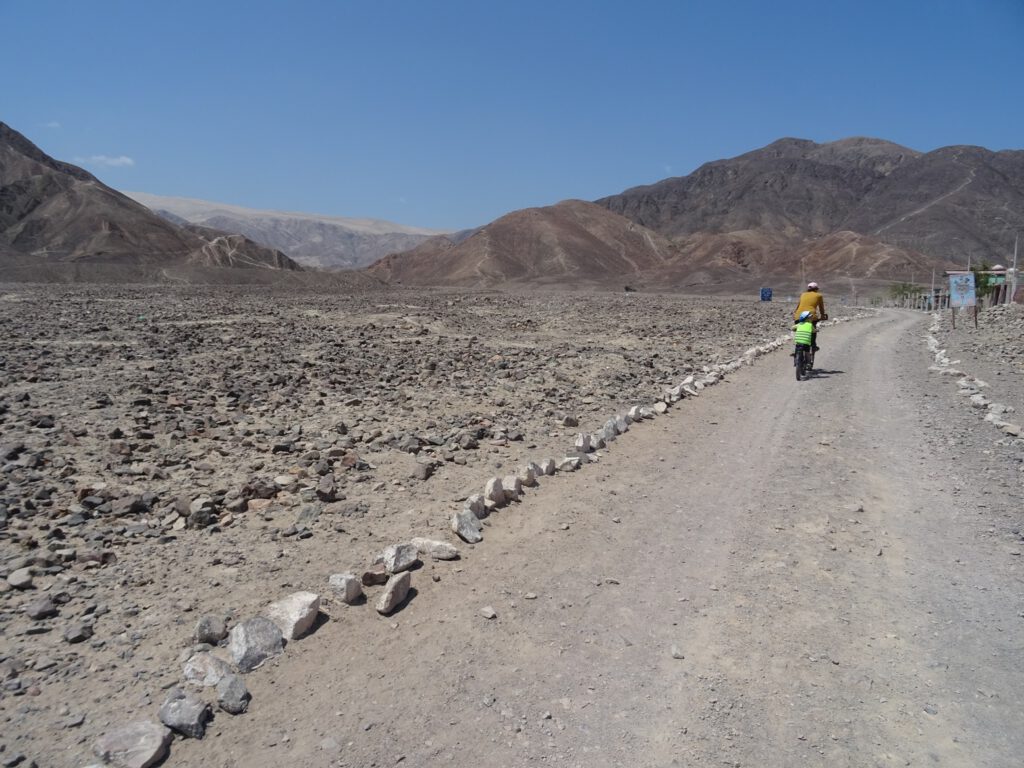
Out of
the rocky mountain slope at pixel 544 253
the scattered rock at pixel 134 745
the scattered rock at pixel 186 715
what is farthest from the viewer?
the rocky mountain slope at pixel 544 253

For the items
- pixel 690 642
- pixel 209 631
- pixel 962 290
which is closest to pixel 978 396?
pixel 690 642

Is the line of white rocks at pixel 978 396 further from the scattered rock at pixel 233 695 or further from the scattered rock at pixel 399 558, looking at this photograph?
the scattered rock at pixel 233 695

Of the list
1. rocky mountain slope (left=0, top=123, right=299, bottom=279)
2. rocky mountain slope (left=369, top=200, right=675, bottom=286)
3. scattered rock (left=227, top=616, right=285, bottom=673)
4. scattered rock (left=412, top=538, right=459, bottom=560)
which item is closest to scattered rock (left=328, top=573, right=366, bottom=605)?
scattered rock (left=227, top=616, right=285, bottom=673)

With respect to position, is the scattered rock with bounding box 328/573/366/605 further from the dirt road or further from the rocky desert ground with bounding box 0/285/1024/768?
the dirt road

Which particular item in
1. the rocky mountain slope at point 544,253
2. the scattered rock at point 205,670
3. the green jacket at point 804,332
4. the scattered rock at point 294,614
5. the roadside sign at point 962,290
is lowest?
the scattered rock at point 205,670

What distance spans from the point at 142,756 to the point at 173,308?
3354 cm

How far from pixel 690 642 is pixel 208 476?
5326 millimetres

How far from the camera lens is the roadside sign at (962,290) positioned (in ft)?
83.9

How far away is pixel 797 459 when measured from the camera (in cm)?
796

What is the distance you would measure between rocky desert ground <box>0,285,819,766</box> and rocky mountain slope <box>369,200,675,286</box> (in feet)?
331

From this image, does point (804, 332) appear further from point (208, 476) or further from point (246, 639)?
point (246, 639)

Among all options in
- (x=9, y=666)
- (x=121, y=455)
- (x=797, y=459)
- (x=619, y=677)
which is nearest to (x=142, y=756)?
(x=9, y=666)

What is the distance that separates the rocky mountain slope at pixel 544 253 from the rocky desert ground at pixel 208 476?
10100cm

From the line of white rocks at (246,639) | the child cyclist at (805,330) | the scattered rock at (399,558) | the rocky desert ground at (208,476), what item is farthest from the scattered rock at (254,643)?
the child cyclist at (805,330)
